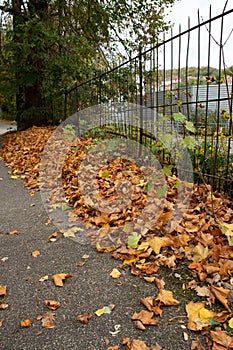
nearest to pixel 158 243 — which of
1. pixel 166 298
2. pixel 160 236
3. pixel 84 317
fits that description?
pixel 160 236

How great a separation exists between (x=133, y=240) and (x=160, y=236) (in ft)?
0.74

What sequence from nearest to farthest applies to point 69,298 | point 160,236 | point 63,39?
point 69,298 < point 160,236 < point 63,39

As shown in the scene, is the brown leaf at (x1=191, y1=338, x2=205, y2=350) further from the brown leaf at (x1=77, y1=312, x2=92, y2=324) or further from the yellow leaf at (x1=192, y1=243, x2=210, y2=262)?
the yellow leaf at (x1=192, y1=243, x2=210, y2=262)

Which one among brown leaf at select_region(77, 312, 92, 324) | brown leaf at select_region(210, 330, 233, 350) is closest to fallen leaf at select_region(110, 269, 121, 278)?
brown leaf at select_region(77, 312, 92, 324)

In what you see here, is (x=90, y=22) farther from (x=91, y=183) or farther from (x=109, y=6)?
(x=91, y=183)

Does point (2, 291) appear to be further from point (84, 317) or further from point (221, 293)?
point (221, 293)

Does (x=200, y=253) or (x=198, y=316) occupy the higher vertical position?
(x=200, y=253)

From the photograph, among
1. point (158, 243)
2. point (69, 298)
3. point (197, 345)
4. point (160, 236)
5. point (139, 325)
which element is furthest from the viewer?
point (160, 236)

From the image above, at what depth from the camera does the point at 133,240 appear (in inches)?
93.0

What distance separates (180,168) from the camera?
11.5ft

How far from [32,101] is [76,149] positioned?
16.7 feet

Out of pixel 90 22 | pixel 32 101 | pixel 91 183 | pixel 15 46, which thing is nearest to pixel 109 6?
pixel 90 22

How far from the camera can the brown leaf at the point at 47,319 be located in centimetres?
163

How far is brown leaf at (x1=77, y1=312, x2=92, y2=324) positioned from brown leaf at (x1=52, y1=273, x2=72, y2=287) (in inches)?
13.4
